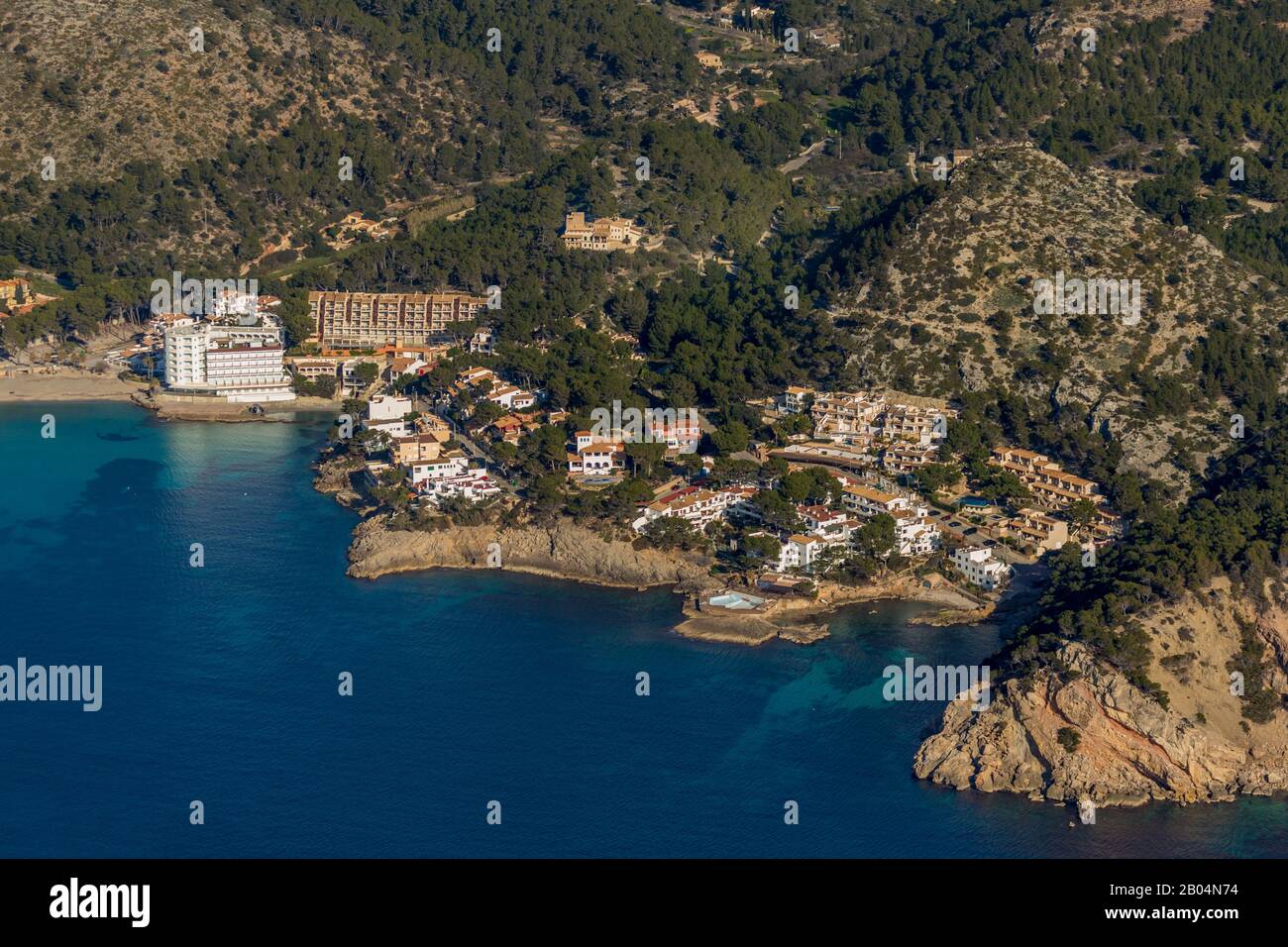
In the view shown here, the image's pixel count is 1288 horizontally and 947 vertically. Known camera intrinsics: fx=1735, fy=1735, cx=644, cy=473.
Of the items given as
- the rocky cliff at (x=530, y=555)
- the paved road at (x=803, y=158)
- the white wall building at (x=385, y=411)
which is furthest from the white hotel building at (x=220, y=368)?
the paved road at (x=803, y=158)

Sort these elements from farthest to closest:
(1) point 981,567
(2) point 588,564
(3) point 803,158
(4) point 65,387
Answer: (3) point 803,158
(4) point 65,387
(2) point 588,564
(1) point 981,567

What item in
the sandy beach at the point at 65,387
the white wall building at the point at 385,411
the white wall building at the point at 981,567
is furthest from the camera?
the sandy beach at the point at 65,387

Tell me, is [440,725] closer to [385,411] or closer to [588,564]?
[588,564]

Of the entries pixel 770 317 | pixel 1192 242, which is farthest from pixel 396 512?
pixel 1192 242

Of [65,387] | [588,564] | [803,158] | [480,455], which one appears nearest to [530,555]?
[588,564]

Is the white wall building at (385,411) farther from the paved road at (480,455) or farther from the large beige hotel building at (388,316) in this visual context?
the large beige hotel building at (388,316)
